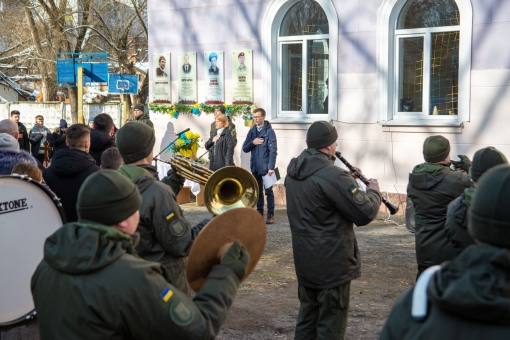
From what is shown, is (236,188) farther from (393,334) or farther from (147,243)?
(393,334)

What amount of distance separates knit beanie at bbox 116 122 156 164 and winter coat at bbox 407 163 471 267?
2314 mm

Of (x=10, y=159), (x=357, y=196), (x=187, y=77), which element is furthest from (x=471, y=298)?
(x=187, y=77)

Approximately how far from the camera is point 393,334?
2.18 metres

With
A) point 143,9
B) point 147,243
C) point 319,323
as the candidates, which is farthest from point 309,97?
point 143,9

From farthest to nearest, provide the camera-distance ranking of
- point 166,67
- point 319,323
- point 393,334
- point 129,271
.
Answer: point 166,67 → point 319,323 → point 129,271 → point 393,334

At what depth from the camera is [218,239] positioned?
2834 millimetres

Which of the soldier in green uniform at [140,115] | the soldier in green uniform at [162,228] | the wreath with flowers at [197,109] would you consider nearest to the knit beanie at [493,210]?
the soldier in green uniform at [162,228]

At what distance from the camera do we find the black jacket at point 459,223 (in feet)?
15.1

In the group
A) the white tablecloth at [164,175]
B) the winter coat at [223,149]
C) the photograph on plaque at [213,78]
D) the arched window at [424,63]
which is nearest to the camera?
the arched window at [424,63]

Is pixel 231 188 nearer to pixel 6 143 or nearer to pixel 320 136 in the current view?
pixel 320 136

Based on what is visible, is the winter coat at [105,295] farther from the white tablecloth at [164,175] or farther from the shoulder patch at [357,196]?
the white tablecloth at [164,175]

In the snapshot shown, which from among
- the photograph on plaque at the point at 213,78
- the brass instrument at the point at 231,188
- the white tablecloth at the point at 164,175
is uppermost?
the photograph on plaque at the point at 213,78

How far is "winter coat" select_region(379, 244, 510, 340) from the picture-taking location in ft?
6.24

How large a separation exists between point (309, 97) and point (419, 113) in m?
2.21
